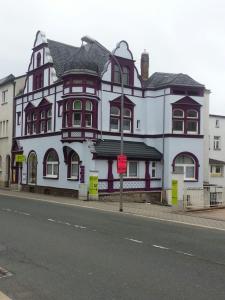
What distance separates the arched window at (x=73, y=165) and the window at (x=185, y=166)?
7.55 meters

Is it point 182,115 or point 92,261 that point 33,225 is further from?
point 182,115

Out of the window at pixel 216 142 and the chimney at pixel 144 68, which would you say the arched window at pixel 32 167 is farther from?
the window at pixel 216 142

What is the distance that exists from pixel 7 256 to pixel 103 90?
2204 centimetres

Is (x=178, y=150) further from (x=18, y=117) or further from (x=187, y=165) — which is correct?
(x=18, y=117)

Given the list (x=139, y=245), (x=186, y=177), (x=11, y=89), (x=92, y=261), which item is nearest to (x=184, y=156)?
(x=186, y=177)

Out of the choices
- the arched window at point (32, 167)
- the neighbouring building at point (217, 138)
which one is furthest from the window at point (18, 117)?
the neighbouring building at point (217, 138)

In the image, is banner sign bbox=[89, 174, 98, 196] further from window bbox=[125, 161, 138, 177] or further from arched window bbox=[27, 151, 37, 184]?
arched window bbox=[27, 151, 37, 184]

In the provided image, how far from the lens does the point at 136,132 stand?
32.1 meters

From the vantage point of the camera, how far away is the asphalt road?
21.3 ft

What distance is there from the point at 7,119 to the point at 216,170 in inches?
1014

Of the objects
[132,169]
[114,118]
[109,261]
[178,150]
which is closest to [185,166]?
[178,150]

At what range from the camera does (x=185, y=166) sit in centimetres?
3189

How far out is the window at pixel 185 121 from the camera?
3175cm

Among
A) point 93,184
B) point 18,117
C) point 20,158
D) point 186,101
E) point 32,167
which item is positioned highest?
point 186,101
